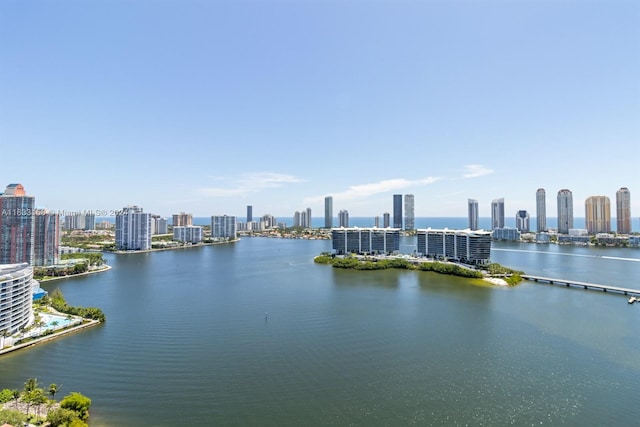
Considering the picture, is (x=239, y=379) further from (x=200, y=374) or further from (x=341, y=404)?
(x=341, y=404)

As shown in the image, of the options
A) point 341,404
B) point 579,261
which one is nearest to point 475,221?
point 579,261

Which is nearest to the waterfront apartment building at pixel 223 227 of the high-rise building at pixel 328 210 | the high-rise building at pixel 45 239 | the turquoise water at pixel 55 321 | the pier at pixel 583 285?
the high-rise building at pixel 45 239

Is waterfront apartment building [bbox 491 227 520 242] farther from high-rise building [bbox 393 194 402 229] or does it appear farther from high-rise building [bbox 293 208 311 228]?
high-rise building [bbox 293 208 311 228]

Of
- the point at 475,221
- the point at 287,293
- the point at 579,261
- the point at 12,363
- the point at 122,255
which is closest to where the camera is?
the point at 12,363

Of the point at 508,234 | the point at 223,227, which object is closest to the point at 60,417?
the point at 223,227

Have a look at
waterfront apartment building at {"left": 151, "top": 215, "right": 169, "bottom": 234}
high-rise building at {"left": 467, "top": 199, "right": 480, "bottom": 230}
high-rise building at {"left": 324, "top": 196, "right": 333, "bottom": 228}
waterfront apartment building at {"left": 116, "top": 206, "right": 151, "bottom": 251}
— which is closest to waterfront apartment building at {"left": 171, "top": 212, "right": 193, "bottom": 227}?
waterfront apartment building at {"left": 151, "top": 215, "right": 169, "bottom": 234}

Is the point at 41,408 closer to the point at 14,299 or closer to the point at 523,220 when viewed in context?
the point at 14,299

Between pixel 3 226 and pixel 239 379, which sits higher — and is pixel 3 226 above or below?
above
